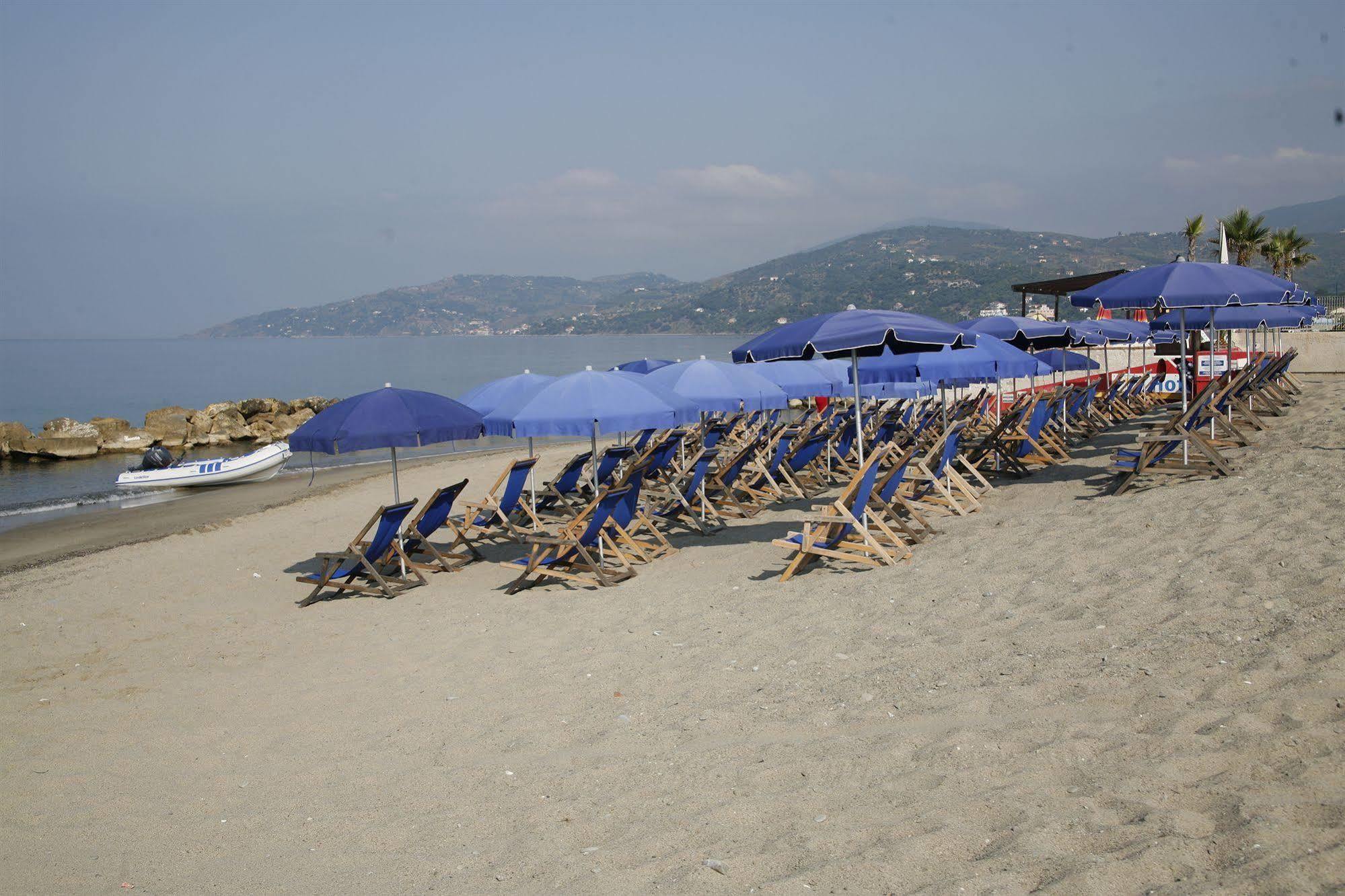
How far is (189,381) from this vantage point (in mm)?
82750

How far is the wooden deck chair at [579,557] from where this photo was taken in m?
7.38

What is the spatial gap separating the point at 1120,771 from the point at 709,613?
10.3ft

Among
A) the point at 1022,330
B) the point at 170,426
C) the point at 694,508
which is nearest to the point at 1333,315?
the point at 1022,330

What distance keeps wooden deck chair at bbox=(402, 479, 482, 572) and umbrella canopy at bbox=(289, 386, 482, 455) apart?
70cm

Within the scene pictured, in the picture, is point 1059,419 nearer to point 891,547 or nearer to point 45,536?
point 891,547

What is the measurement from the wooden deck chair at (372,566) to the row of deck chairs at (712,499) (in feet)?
0.05

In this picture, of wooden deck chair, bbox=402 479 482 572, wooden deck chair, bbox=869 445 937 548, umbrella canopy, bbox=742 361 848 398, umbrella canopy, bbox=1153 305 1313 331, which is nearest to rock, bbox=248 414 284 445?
umbrella canopy, bbox=742 361 848 398

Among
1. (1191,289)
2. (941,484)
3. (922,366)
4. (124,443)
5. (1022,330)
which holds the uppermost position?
(1191,289)

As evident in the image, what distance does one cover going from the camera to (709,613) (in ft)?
19.5

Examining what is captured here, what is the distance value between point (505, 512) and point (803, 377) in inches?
194

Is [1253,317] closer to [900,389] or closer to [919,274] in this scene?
[900,389]

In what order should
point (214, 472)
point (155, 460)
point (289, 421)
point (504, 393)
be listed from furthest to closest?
point (289, 421), point (155, 460), point (214, 472), point (504, 393)

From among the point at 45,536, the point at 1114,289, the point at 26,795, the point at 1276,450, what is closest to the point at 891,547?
the point at 1114,289

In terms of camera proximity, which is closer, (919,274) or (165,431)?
(165,431)
